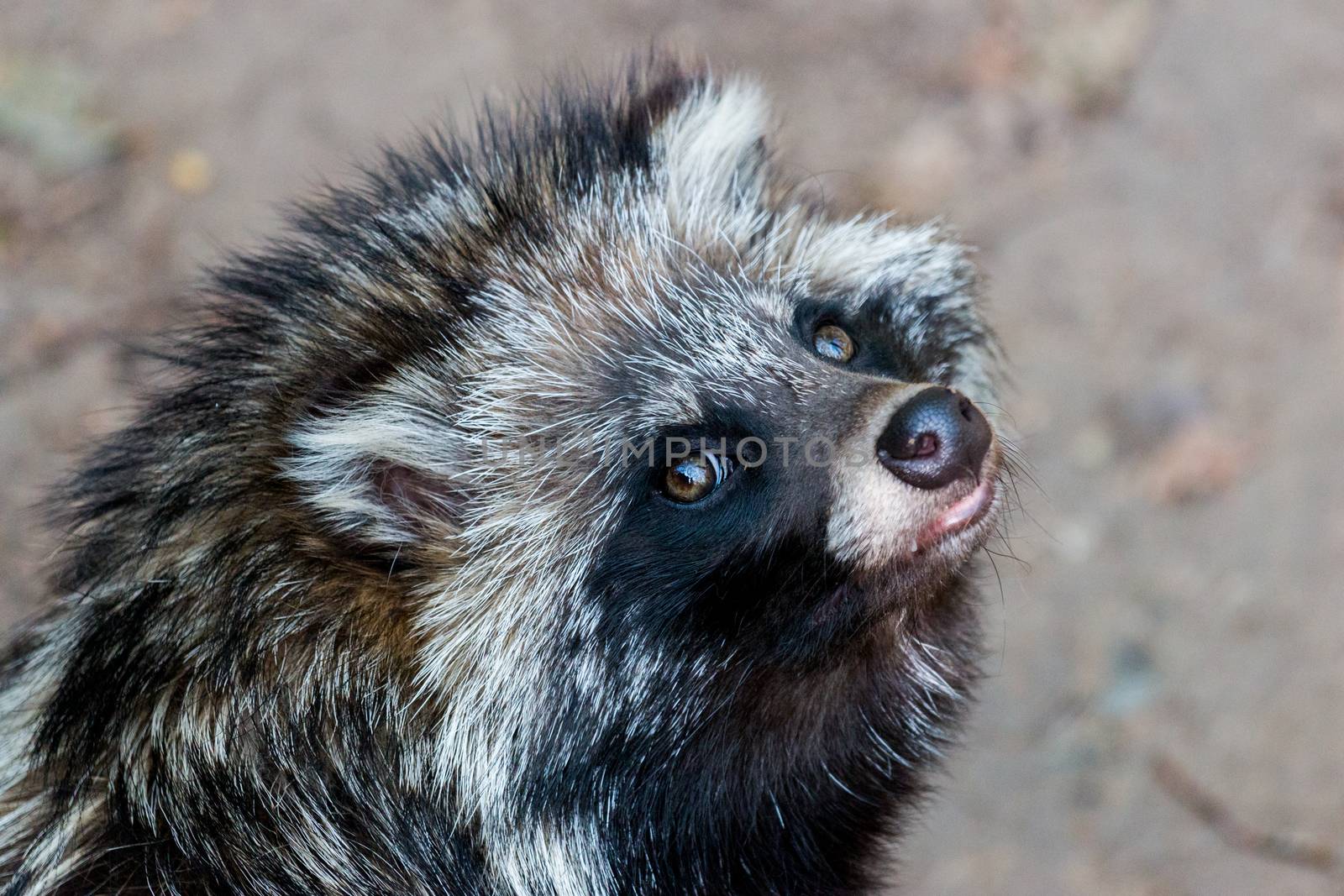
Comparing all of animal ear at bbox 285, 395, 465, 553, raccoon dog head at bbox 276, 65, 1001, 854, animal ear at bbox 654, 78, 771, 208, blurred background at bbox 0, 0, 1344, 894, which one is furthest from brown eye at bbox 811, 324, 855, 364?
blurred background at bbox 0, 0, 1344, 894

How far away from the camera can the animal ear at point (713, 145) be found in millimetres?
3764

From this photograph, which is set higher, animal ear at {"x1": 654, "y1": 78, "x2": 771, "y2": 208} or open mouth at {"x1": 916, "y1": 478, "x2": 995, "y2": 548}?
animal ear at {"x1": 654, "y1": 78, "x2": 771, "y2": 208}

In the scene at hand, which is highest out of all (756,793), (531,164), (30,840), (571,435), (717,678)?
(531,164)

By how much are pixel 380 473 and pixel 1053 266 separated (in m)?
4.74

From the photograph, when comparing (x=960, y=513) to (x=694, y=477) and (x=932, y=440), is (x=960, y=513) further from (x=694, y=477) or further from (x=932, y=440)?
(x=694, y=477)

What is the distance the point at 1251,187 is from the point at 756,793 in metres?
5.12

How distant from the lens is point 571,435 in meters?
3.31

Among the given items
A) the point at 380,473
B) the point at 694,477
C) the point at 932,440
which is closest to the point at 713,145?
the point at 694,477

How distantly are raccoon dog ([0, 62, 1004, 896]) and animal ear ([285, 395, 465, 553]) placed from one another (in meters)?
0.01

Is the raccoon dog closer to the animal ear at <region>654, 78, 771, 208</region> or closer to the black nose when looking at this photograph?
the black nose

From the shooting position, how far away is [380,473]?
3148 millimetres

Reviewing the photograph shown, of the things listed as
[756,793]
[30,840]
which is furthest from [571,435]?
[30,840]

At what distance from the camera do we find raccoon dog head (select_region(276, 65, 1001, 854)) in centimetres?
306

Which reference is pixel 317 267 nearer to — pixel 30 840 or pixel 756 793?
pixel 30 840
